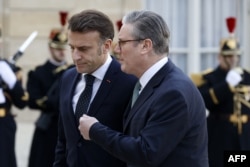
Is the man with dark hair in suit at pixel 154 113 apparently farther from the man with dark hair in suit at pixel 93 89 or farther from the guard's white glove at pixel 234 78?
the guard's white glove at pixel 234 78

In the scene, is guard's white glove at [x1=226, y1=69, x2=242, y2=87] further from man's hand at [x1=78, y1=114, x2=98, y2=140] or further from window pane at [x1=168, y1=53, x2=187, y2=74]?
man's hand at [x1=78, y1=114, x2=98, y2=140]

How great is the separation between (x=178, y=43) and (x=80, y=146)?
684 cm

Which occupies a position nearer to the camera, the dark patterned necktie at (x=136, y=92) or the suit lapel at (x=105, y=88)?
the dark patterned necktie at (x=136, y=92)

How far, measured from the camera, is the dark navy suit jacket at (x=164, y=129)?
145 inches

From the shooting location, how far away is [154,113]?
3.73 m

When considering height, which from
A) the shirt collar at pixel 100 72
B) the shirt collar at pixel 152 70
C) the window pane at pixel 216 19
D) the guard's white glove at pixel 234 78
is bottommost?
the guard's white glove at pixel 234 78

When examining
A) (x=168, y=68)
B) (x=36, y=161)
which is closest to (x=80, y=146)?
(x=168, y=68)

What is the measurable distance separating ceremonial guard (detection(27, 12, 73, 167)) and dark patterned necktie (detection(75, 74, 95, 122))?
11.7 ft

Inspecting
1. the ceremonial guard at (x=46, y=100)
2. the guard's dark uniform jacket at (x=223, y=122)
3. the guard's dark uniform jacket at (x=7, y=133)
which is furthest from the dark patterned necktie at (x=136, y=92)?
the guard's dark uniform jacket at (x=223, y=122)

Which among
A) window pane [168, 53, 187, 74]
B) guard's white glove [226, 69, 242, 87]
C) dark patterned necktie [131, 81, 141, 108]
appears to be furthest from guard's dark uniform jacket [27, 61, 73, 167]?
dark patterned necktie [131, 81, 141, 108]

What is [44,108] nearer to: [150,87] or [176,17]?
[176,17]

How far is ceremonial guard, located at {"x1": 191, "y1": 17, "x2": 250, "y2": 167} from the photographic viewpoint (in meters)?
8.24

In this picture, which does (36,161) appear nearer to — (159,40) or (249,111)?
(249,111)

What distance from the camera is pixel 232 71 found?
830cm
